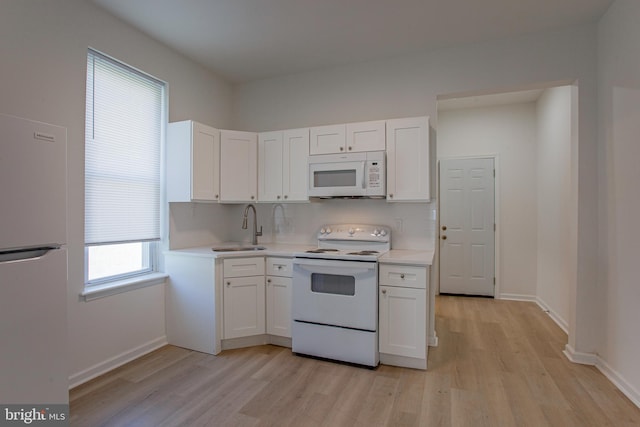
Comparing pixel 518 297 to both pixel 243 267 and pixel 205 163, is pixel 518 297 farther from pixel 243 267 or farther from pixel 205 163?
pixel 205 163

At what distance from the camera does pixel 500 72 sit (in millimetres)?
2980

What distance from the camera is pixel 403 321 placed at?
264 cm

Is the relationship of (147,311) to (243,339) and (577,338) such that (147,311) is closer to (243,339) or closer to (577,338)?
(243,339)

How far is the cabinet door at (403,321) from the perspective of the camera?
259 centimetres

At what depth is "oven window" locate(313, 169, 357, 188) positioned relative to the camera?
3.09 metres

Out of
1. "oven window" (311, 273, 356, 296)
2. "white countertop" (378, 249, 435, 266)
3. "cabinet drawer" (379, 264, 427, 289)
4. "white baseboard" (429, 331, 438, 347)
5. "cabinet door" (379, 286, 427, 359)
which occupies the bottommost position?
"white baseboard" (429, 331, 438, 347)

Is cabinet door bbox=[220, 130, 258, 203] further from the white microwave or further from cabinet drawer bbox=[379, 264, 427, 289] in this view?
cabinet drawer bbox=[379, 264, 427, 289]

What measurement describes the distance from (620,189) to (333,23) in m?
2.56

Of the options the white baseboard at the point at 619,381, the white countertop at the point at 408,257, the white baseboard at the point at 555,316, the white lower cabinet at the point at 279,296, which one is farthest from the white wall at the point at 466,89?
the white lower cabinet at the point at 279,296

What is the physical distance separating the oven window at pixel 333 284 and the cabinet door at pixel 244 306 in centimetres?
58

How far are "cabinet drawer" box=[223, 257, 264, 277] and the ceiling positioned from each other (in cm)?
202

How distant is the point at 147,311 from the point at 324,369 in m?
1.65

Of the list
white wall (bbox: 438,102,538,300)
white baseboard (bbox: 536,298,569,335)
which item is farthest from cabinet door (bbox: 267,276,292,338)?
white wall (bbox: 438,102,538,300)

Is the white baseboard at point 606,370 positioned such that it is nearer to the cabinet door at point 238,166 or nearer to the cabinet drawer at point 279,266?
the cabinet drawer at point 279,266
